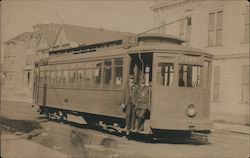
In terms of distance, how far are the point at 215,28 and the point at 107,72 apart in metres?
13.5

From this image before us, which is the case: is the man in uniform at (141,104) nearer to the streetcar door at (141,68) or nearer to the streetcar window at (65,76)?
the streetcar door at (141,68)

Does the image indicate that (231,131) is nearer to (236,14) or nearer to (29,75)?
(236,14)

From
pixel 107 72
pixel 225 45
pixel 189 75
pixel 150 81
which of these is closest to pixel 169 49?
pixel 189 75

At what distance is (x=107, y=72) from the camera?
1439cm

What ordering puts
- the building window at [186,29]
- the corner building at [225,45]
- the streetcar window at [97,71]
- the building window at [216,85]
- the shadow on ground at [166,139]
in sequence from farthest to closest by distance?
the building window at [186,29] → the building window at [216,85] → the corner building at [225,45] → the streetcar window at [97,71] → the shadow on ground at [166,139]

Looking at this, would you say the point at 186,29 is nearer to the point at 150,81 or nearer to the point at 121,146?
the point at 150,81

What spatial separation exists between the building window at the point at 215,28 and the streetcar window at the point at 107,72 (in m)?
13.1

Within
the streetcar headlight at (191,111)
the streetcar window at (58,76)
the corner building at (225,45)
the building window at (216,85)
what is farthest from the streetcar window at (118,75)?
the building window at (216,85)

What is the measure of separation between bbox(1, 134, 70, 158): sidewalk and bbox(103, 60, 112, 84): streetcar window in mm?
4234

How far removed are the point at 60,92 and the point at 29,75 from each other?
4201 cm

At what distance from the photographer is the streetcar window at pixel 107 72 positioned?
14258mm

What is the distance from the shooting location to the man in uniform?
1276 centimetres

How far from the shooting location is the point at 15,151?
9.09m

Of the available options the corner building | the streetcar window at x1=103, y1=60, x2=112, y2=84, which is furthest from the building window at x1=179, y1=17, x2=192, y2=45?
the streetcar window at x1=103, y1=60, x2=112, y2=84
